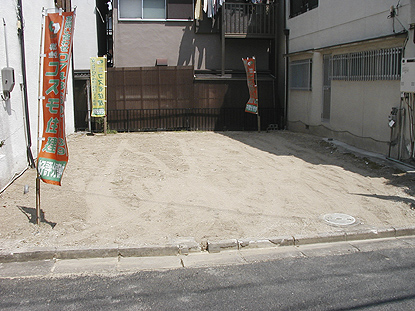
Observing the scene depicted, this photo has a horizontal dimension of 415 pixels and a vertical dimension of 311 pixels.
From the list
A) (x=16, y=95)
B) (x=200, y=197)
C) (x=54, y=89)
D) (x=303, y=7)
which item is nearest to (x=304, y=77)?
(x=303, y=7)

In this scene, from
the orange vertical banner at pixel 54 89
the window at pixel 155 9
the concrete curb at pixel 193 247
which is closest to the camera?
the concrete curb at pixel 193 247

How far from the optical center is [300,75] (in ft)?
55.0

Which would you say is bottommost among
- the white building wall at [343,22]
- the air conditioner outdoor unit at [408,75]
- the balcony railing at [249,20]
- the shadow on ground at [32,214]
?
the shadow on ground at [32,214]

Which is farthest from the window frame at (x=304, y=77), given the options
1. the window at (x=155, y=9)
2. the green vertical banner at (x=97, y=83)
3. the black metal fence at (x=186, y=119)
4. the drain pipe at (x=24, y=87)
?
the drain pipe at (x=24, y=87)

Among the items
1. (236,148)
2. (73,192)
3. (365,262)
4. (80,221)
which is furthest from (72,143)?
(365,262)

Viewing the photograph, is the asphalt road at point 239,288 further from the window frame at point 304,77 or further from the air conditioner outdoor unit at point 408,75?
the window frame at point 304,77

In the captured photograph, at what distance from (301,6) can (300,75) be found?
2.64 m

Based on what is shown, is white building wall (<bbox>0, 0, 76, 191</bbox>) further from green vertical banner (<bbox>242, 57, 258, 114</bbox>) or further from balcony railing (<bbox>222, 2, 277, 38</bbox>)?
balcony railing (<bbox>222, 2, 277, 38</bbox>)

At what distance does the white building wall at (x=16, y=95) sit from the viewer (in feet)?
28.4

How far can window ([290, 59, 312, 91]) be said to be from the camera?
16016 millimetres

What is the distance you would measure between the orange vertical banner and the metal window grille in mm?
7916

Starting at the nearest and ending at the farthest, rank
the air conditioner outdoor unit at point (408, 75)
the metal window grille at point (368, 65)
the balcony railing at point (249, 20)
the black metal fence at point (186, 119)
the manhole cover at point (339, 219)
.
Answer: the manhole cover at point (339, 219), the air conditioner outdoor unit at point (408, 75), the metal window grille at point (368, 65), the black metal fence at point (186, 119), the balcony railing at point (249, 20)

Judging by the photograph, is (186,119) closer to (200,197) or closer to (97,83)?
(97,83)

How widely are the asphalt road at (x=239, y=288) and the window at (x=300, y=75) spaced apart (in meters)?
11.2
